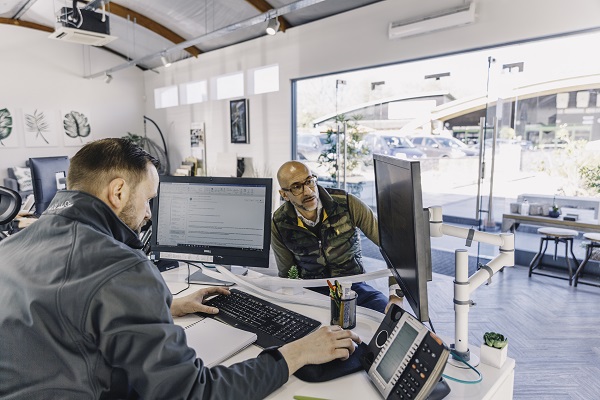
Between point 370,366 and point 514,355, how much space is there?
2.27 meters

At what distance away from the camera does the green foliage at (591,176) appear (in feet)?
13.5

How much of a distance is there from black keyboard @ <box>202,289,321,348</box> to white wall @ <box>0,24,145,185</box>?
7899mm

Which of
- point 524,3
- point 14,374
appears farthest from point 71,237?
point 524,3

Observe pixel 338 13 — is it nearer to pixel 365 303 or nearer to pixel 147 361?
pixel 365 303

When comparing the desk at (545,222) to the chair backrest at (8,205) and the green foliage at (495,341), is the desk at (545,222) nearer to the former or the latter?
the green foliage at (495,341)

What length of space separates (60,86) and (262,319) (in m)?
8.54

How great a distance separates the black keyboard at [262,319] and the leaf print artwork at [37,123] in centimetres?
798

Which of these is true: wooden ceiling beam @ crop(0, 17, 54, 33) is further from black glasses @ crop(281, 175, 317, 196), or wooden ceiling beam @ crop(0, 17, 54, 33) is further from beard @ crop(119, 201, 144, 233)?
beard @ crop(119, 201, 144, 233)

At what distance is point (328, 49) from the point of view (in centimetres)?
529

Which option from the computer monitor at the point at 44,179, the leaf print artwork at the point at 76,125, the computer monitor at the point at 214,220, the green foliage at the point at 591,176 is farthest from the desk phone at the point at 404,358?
the leaf print artwork at the point at 76,125

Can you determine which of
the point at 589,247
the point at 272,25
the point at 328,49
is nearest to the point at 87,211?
the point at 272,25

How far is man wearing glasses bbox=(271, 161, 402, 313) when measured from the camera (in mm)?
2256

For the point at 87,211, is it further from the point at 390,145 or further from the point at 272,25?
the point at 390,145

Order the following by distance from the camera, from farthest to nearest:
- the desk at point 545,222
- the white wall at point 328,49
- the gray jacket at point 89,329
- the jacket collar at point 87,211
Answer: the desk at point 545,222 < the white wall at point 328,49 < the jacket collar at point 87,211 < the gray jacket at point 89,329
